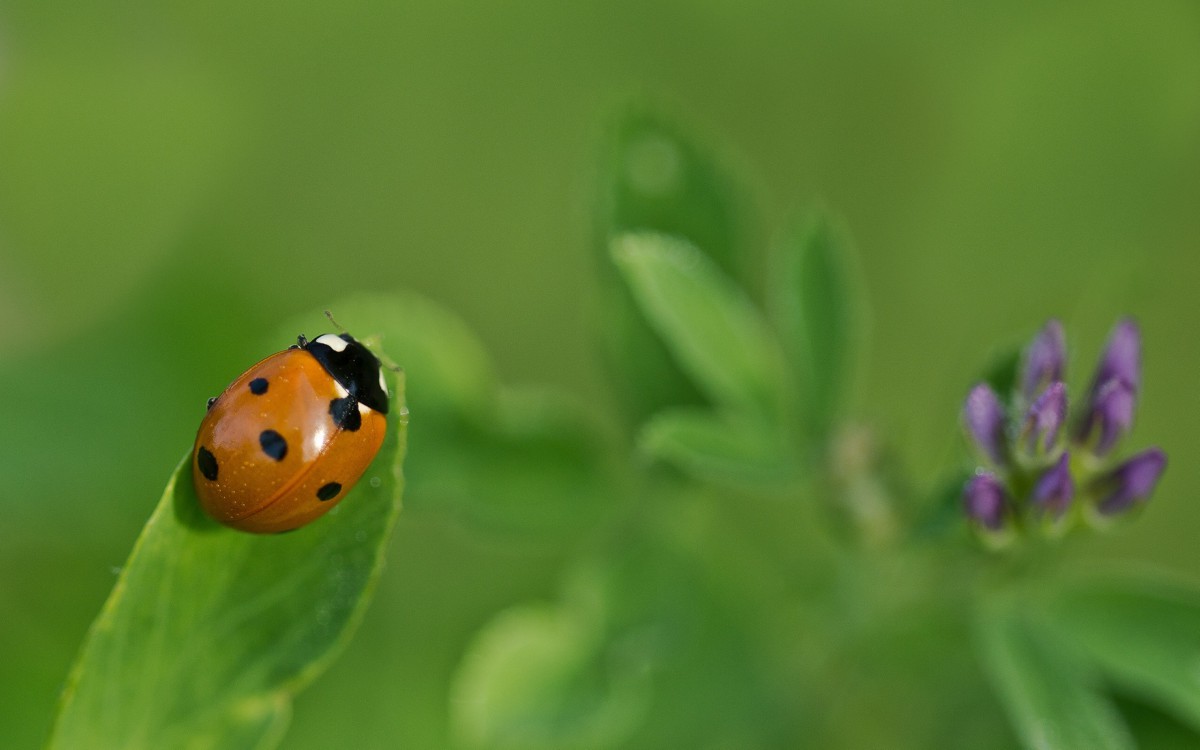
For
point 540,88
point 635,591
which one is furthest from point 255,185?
point 635,591

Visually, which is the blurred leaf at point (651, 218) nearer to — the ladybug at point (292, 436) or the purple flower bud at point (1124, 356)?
the ladybug at point (292, 436)

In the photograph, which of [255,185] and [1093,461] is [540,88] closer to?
[255,185]

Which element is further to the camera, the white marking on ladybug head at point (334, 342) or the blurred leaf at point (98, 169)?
the blurred leaf at point (98, 169)

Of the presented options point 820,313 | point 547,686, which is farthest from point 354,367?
point 820,313

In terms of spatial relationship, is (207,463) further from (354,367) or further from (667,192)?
(667,192)

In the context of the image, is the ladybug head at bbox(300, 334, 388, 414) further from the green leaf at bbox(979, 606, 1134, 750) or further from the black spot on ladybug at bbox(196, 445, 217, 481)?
the green leaf at bbox(979, 606, 1134, 750)

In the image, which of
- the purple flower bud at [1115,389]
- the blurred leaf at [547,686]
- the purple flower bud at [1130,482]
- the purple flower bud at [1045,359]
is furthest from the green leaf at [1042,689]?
the blurred leaf at [547,686]

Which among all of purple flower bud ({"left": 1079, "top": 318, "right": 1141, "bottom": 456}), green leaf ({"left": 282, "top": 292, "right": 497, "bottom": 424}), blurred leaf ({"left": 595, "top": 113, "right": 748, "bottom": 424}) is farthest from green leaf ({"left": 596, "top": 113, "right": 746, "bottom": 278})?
purple flower bud ({"left": 1079, "top": 318, "right": 1141, "bottom": 456})
